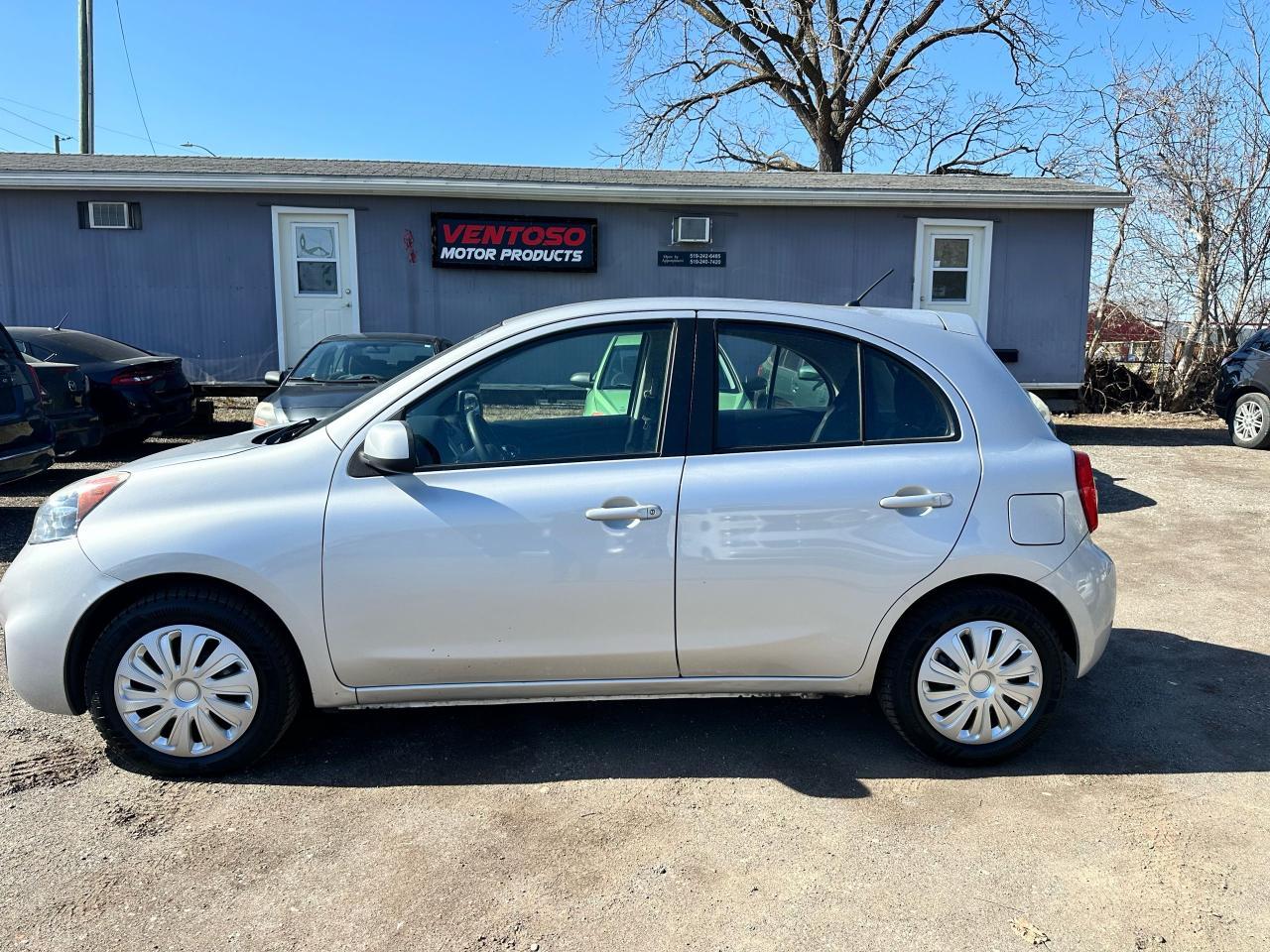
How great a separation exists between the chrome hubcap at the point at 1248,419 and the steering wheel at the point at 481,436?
456 inches

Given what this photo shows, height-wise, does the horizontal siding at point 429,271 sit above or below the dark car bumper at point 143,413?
above

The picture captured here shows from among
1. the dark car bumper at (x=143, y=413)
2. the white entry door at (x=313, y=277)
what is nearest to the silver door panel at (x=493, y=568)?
the dark car bumper at (x=143, y=413)

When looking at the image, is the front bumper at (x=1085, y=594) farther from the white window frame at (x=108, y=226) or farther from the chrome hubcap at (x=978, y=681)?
the white window frame at (x=108, y=226)

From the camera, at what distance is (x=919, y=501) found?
10.7 ft

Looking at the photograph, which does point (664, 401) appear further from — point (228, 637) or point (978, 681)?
point (228, 637)

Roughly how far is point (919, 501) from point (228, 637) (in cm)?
241

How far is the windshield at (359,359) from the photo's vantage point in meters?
8.63

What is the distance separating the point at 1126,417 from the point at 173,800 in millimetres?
15117

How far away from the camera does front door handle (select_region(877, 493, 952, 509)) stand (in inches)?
128

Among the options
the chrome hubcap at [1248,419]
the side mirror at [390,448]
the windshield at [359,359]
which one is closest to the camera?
the side mirror at [390,448]

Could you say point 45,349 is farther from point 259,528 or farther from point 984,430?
point 984,430

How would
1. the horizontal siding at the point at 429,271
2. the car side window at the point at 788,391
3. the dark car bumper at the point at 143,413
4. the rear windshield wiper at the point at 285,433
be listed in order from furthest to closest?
the horizontal siding at the point at 429,271 → the dark car bumper at the point at 143,413 → the rear windshield wiper at the point at 285,433 → the car side window at the point at 788,391

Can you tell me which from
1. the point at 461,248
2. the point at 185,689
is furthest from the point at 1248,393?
the point at 185,689

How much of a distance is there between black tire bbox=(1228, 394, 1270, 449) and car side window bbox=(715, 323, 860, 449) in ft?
35.0
